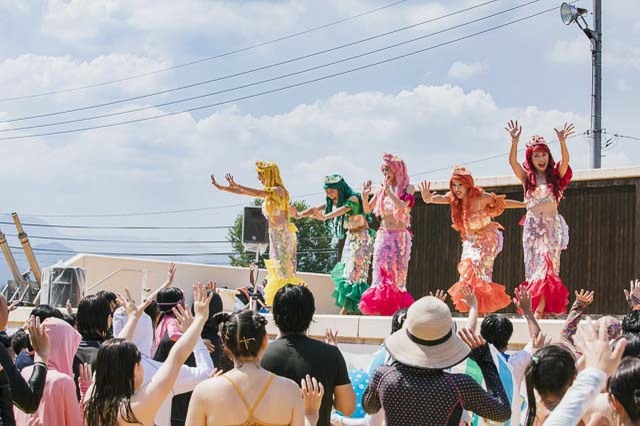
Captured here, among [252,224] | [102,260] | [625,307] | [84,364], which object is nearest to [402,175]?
[625,307]

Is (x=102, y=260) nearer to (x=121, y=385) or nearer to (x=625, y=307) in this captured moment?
(x=625, y=307)

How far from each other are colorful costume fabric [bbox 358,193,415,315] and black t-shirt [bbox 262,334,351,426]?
25.0 feet

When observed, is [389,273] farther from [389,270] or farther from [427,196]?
[427,196]

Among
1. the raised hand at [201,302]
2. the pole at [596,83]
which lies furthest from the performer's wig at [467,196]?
the pole at [596,83]

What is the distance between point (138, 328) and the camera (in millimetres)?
5969

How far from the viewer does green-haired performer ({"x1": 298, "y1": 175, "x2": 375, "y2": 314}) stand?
13742 mm

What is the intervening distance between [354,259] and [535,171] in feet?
11.4

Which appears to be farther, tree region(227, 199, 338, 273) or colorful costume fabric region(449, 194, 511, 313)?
tree region(227, 199, 338, 273)

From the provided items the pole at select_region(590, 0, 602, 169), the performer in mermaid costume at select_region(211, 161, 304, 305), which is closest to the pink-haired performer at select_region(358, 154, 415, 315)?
the performer in mermaid costume at select_region(211, 161, 304, 305)

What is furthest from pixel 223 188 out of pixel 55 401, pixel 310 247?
pixel 310 247

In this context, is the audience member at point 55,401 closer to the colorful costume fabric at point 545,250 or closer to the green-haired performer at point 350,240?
the colorful costume fabric at point 545,250

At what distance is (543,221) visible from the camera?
11.2 meters

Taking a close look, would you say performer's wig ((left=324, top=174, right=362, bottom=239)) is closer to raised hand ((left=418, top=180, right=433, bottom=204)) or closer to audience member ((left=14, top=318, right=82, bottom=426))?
raised hand ((left=418, top=180, right=433, bottom=204))

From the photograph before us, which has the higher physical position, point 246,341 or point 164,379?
point 246,341
